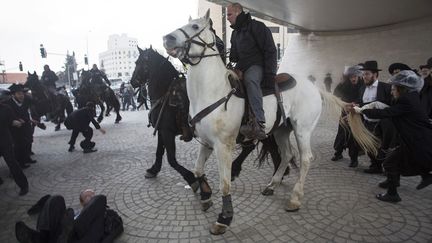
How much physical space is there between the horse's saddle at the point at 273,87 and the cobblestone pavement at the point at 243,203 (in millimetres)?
1639

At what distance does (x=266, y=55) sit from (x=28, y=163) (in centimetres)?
618

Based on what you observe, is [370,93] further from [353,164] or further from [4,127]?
[4,127]

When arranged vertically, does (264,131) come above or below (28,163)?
above

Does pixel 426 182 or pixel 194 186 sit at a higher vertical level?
pixel 426 182

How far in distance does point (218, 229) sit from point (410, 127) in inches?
111

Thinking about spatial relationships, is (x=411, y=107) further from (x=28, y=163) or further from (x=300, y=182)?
(x=28, y=163)

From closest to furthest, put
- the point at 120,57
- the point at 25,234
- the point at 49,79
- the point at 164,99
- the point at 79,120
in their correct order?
the point at 25,234 → the point at 164,99 → the point at 79,120 → the point at 49,79 → the point at 120,57

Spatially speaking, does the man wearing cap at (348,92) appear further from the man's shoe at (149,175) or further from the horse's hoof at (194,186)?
the man's shoe at (149,175)

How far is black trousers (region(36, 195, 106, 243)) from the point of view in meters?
2.73

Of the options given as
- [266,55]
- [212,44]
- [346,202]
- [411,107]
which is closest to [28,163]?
[212,44]

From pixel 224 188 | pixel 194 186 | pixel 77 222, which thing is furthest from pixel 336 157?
pixel 77 222

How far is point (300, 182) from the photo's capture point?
3898 millimetres

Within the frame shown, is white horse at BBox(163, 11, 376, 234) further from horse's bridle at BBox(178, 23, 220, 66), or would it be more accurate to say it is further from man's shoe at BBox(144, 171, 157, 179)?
man's shoe at BBox(144, 171, 157, 179)

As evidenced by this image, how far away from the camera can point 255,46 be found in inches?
135
